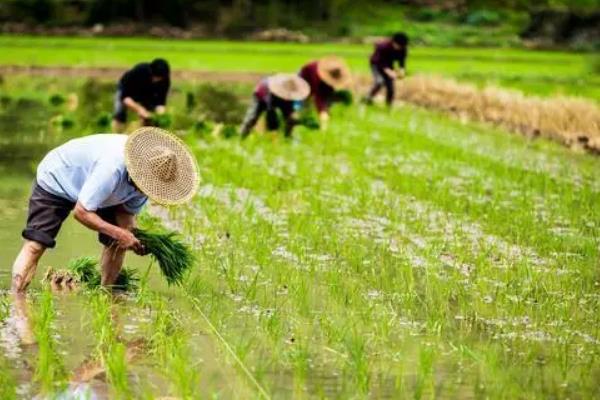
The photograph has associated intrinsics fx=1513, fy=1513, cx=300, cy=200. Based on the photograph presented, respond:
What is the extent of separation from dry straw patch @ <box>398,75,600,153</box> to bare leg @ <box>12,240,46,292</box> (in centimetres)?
929

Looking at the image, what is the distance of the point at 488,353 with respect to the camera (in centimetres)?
621

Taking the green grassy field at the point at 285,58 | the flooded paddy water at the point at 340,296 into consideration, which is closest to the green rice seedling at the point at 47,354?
the flooded paddy water at the point at 340,296

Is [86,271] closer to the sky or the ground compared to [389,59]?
closer to the sky

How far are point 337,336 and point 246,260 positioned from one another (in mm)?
2134

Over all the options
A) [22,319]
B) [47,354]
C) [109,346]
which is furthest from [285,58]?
[47,354]

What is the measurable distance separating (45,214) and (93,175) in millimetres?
533

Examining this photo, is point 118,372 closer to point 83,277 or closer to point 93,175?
point 93,175

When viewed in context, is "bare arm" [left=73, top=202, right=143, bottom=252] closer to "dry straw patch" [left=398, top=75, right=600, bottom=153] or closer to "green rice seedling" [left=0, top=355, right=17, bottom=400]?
"green rice seedling" [left=0, top=355, right=17, bottom=400]

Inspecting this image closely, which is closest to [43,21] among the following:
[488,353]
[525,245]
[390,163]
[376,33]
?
[376,33]

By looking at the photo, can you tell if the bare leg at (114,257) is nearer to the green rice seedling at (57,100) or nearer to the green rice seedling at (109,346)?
the green rice seedling at (109,346)

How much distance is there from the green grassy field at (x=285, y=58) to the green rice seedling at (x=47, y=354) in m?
18.6

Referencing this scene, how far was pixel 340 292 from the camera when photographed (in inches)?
299

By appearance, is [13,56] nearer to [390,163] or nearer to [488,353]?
[390,163]

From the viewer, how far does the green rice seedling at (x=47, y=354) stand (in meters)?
5.51
